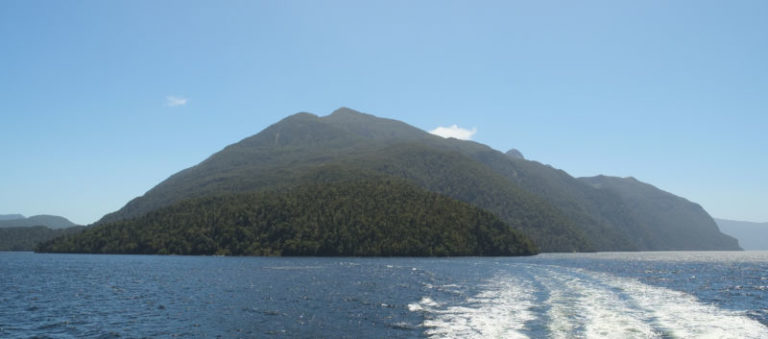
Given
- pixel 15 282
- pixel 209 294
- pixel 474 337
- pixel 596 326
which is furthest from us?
pixel 15 282

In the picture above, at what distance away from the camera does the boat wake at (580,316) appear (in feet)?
148

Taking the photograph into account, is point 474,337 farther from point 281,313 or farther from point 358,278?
point 358,278

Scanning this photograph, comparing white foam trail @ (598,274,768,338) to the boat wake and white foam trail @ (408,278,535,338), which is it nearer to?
the boat wake

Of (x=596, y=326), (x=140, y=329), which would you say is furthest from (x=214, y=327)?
(x=596, y=326)

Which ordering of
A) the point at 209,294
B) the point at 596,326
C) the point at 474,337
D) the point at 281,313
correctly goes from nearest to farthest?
1. the point at 474,337
2. the point at 596,326
3. the point at 281,313
4. the point at 209,294

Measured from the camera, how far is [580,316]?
173ft

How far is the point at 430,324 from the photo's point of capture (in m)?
48.7

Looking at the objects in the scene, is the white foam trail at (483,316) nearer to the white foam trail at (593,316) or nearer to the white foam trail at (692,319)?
the white foam trail at (593,316)

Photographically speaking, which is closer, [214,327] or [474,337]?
[474,337]

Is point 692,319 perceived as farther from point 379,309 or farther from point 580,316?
point 379,309

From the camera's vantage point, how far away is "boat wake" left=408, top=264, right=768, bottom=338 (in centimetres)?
4506

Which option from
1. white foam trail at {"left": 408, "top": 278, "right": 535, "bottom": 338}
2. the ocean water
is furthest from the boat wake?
the ocean water

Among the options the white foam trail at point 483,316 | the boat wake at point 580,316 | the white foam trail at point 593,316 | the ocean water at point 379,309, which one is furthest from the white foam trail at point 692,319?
the white foam trail at point 483,316

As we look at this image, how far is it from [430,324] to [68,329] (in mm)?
35135
